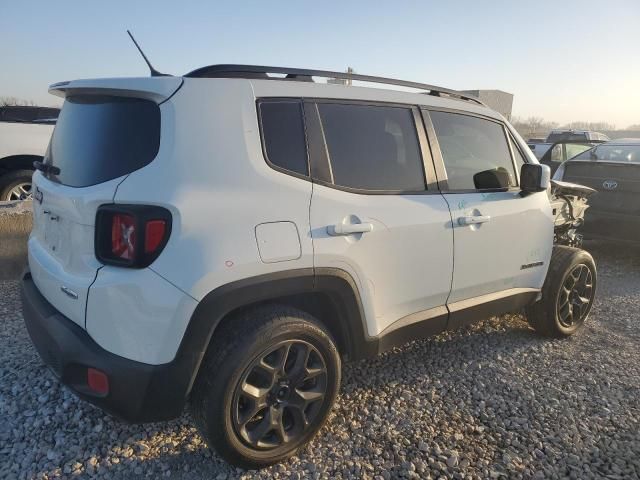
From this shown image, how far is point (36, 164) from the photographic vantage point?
8.72ft

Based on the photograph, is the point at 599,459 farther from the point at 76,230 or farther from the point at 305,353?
the point at 76,230

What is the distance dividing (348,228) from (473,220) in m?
0.99

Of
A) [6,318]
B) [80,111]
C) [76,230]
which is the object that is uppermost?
[80,111]

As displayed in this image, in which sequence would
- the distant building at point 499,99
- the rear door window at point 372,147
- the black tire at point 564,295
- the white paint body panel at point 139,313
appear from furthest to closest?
the distant building at point 499,99, the black tire at point 564,295, the rear door window at point 372,147, the white paint body panel at point 139,313

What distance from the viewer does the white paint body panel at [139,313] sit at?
1878mm

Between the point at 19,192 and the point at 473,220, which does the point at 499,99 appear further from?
the point at 473,220

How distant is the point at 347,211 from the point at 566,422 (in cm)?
177

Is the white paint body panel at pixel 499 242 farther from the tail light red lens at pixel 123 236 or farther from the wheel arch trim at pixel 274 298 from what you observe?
the tail light red lens at pixel 123 236

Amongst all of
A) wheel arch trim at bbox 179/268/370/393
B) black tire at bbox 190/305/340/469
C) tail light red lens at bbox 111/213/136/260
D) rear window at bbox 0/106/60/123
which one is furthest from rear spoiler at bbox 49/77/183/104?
rear window at bbox 0/106/60/123

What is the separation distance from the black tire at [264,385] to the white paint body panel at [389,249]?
32cm

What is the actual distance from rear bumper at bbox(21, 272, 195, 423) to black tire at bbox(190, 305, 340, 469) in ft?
0.45

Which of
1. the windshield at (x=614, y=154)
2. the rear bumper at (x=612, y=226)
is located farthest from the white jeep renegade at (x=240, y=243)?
the windshield at (x=614, y=154)

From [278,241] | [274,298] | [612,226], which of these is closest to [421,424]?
[274,298]

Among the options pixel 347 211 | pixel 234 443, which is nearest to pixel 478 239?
pixel 347 211
